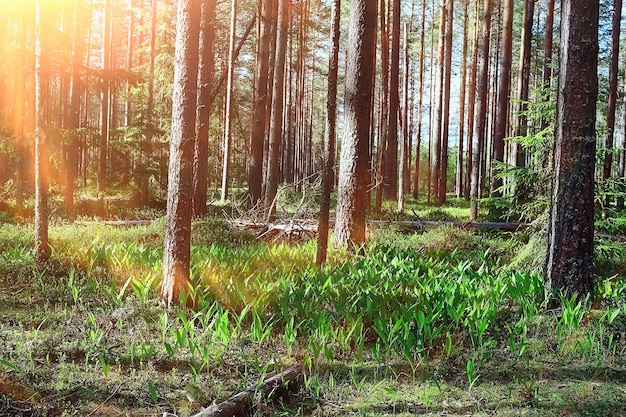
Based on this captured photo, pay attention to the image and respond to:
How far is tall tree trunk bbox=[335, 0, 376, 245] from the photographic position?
30.7 ft

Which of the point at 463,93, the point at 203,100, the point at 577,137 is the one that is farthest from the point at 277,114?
the point at 463,93

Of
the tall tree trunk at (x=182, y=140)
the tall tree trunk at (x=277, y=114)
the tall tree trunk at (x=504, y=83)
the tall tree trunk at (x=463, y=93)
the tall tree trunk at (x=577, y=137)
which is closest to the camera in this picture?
the tall tree trunk at (x=577, y=137)

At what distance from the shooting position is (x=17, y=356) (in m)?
4.48

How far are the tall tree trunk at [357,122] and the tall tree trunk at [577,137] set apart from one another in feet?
13.5

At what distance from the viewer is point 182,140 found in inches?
227

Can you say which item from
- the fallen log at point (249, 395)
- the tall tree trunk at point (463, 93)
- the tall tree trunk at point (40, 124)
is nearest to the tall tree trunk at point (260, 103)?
the tall tree trunk at point (40, 124)

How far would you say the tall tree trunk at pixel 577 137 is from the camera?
5613mm

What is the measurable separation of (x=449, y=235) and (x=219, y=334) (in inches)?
304

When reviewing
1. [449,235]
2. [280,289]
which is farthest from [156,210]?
[280,289]

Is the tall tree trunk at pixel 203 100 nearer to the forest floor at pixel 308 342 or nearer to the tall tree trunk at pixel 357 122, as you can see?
the tall tree trunk at pixel 357 122

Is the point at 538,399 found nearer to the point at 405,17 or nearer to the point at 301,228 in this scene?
the point at 301,228

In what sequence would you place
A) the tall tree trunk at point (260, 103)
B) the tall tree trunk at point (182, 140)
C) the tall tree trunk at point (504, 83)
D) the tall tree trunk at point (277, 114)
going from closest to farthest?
the tall tree trunk at point (182, 140) → the tall tree trunk at point (277, 114) → the tall tree trunk at point (260, 103) → the tall tree trunk at point (504, 83)

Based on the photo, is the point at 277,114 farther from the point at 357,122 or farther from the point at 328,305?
the point at 328,305

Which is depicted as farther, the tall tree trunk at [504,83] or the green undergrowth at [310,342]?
the tall tree trunk at [504,83]
